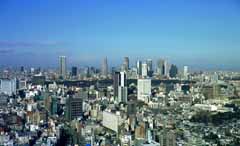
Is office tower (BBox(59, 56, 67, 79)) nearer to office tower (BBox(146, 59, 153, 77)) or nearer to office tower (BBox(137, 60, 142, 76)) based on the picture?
office tower (BBox(137, 60, 142, 76))

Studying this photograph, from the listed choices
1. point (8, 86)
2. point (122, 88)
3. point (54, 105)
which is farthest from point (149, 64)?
point (8, 86)

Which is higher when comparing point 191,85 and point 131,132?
point 191,85

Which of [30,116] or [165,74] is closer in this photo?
[30,116]

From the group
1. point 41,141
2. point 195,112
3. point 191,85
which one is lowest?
point 41,141

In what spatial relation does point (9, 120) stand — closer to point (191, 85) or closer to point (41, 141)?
point (41, 141)

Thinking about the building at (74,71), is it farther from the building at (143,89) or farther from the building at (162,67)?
the building at (162,67)

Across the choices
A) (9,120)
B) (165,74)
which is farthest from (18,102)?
(165,74)

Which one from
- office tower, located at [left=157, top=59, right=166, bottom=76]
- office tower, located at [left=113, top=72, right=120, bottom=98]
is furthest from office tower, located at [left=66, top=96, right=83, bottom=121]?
office tower, located at [left=157, top=59, right=166, bottom=76]

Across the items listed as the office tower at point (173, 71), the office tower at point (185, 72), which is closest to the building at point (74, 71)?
the office tower at point (173, 71)
